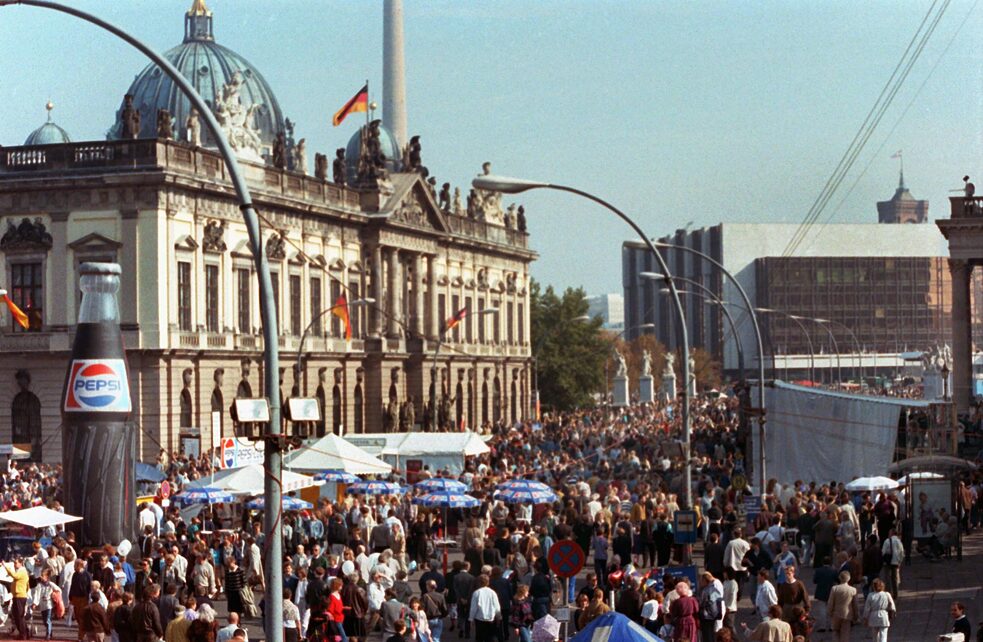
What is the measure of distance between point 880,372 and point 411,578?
14619 centimetres

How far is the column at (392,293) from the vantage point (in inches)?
3450

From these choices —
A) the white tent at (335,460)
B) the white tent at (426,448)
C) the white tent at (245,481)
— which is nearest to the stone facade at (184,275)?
the white tent at (426,448)

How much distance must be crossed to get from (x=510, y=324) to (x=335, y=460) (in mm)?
71563

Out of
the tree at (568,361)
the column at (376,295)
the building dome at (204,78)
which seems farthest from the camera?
the tree at (568,361)

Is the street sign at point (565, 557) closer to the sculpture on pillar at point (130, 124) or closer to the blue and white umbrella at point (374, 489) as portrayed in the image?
the blue and white umbrella at point (374, 489)

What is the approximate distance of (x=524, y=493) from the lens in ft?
124

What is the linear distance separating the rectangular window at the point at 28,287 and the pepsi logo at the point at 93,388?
32174 millimetres

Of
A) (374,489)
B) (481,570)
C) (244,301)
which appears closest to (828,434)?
(374,489)

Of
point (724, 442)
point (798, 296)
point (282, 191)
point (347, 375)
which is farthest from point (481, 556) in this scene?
point (798, 296)

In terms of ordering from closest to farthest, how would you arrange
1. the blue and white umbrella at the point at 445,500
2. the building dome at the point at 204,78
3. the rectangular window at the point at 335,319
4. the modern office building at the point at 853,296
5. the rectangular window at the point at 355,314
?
the blue and white umbrella at the point at 445,500 < the rectangular window at the point at 335,319 < the rectangular window at the point at 355,314 < the building dome at the point at 204,78 < the modern office building at the point at 853,296

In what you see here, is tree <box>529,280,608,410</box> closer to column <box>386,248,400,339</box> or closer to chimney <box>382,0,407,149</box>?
chimney <box>382,0,407,149</box>

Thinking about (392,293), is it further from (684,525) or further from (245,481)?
(684,525)

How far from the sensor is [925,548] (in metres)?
34.1

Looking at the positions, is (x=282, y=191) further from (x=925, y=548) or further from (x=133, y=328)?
(x=925, y=548)
